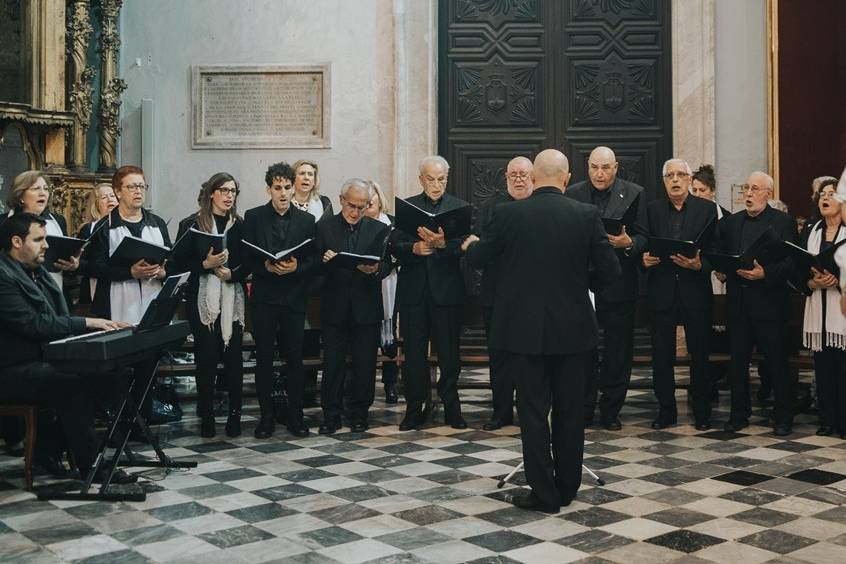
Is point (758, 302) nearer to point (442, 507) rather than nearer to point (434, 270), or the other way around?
point (434, 270)

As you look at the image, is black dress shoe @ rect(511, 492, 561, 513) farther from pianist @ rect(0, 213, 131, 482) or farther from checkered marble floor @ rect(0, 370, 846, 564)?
pianist @ rect(0, 213, 131, 482)

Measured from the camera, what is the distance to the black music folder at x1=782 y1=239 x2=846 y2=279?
6207 millimetres

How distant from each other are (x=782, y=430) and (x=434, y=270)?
2.38 m

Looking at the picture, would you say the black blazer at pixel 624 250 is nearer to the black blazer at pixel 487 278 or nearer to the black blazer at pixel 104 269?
the black blazer at pixel 487 278

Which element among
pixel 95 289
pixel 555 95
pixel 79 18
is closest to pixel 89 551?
pixel 95 289

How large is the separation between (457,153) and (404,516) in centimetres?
589

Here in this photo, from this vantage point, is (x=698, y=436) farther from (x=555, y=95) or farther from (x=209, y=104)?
(x=209, y=104)

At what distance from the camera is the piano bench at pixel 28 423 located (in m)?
5.11

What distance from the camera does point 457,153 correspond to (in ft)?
32.9

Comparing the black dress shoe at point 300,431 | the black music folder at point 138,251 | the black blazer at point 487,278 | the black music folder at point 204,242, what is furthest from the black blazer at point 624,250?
the black music folder at point 138,251

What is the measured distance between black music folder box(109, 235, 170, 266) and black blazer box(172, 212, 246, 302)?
0.19 meters

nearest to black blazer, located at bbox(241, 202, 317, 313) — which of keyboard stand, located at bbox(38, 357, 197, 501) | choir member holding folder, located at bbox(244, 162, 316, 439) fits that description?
choir member holding folder, located at bbox(244, 162, 316, 439)

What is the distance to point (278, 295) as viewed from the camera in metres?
6.47

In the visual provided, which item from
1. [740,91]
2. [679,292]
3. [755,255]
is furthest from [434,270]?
[740,91]
